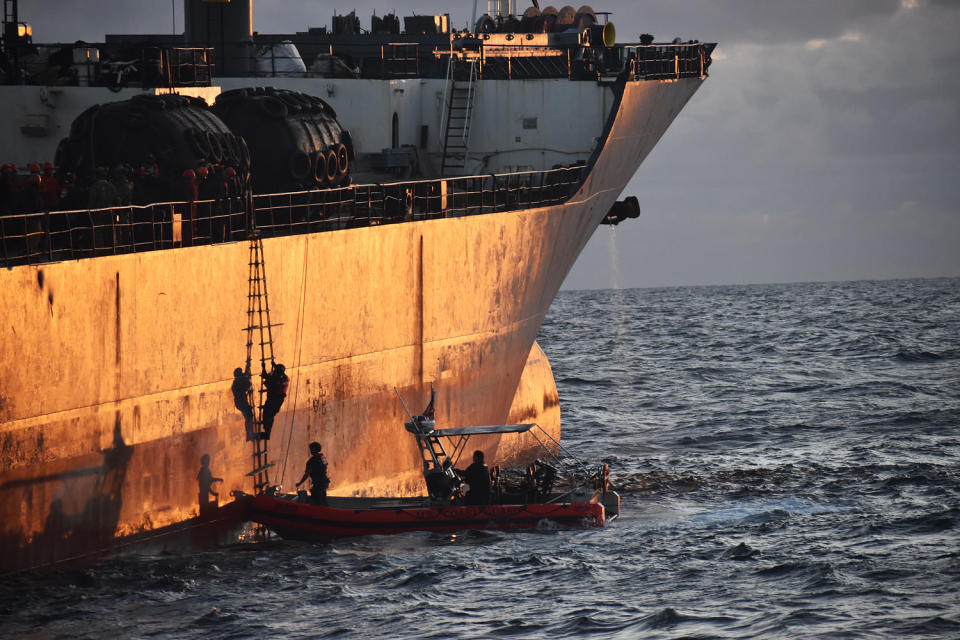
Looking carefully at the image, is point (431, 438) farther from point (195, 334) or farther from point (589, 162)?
point (589, 162)

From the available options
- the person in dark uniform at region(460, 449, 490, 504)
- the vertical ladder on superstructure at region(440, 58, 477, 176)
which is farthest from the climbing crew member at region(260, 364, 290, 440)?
the vertical ladder on superstructure at region(440, 58, 477, 176)

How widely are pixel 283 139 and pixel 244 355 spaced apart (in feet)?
19.1

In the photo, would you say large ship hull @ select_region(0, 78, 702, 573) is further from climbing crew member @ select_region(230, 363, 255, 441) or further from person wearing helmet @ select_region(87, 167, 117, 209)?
person wearing helmet @ select_region(87, 167, 117, 209)

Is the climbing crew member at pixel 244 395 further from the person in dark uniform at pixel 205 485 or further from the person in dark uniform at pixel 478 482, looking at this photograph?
the person in dark uniform at pixel 478 482

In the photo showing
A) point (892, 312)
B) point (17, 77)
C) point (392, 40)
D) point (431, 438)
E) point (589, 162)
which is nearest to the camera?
point (431, 438)

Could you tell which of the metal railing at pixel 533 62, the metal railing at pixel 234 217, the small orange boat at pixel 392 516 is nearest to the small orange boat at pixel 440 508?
the small orange boat at pixel 392 516

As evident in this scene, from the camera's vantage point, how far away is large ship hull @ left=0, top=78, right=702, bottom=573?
17.0 metres

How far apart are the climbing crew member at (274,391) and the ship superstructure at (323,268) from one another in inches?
20.3

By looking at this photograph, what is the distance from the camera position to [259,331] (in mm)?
20422

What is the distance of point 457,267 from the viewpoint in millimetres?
25188

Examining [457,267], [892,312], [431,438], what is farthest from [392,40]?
[892,312]

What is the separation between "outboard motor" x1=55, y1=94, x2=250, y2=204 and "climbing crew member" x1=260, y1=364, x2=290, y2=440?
399cm

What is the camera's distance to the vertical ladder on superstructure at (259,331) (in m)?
20.3

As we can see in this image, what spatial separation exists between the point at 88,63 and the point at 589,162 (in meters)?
10.4
